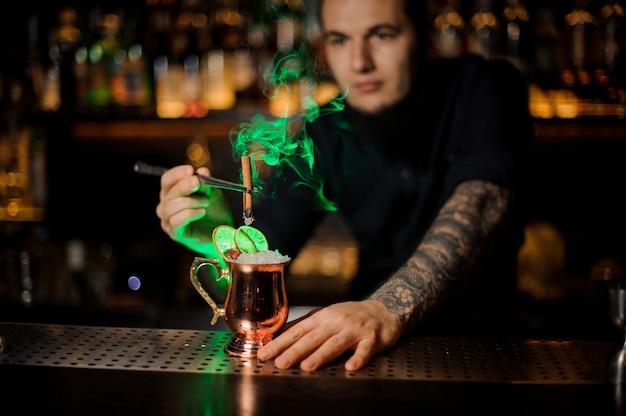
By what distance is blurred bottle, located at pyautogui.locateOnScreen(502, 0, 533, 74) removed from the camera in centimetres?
309

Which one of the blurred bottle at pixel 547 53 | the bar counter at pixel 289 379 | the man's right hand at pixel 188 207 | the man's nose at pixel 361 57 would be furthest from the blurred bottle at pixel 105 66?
the bar counter at pixel 289 379

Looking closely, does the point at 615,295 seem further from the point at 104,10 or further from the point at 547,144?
Answer: the point at 104,10

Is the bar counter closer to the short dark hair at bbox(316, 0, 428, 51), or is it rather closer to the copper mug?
the copper mug

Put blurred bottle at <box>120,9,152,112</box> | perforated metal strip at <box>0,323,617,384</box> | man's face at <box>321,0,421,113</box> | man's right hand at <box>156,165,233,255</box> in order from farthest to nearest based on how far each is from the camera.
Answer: blurred bottle at <box>120,9,152,112</box> → man's face at <box>321,0,421,113</box> → man's right hand at <box>156,165,233,255</box> → perforated metal strip at <box>0,323,617,384</box>

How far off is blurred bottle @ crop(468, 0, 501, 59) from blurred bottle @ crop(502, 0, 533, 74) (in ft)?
0.14

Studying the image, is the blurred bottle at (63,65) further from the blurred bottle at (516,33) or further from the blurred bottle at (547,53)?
the blurred bottle at (547,53)

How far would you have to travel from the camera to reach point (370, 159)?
7.36 ft

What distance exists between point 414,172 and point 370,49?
425 millimetres

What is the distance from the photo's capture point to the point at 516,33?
10.1ft

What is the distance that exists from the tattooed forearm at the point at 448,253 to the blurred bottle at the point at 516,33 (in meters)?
1.51

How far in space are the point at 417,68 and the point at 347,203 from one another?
1.60ft

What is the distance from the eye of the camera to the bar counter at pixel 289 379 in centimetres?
101

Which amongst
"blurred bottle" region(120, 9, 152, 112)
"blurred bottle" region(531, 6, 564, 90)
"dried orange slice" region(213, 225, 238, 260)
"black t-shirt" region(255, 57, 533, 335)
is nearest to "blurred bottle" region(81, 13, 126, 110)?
"blurred bottle" region(120, 9, 152, 112)

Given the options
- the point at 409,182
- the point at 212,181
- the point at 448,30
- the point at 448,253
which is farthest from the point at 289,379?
the point at 448,30
